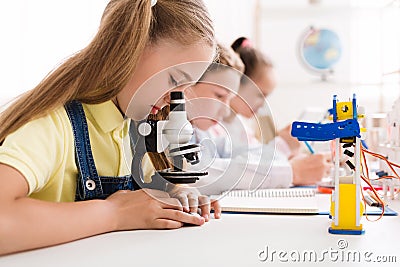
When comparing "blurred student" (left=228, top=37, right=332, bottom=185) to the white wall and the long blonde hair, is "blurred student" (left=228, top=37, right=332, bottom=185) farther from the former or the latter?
the white wall

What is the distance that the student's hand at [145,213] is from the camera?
0.80 m

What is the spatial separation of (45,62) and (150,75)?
67cm

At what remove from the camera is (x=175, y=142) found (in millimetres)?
817

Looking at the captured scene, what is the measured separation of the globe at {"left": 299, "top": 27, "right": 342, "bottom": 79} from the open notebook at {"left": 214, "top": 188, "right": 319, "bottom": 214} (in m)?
2.76

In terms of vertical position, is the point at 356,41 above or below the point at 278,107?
above

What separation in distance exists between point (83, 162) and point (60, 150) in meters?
0.08

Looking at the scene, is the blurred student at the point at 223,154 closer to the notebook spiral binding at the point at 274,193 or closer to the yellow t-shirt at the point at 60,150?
the notebook spiral binding at the point at 274,193

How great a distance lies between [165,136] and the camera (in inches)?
32.5

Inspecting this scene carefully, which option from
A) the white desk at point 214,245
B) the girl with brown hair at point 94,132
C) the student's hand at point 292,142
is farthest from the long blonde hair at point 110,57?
the student's hand at point 292,142

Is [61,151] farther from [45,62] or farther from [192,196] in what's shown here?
A: [45,62]

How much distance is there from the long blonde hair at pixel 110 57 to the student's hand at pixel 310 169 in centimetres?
64

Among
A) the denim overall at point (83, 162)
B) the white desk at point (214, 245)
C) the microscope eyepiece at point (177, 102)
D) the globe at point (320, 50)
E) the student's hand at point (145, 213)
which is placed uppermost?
the globe at point (320, 50)

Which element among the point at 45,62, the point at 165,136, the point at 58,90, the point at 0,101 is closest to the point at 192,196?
the point at 165,136

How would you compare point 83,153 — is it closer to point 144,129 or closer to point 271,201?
point 144,129
